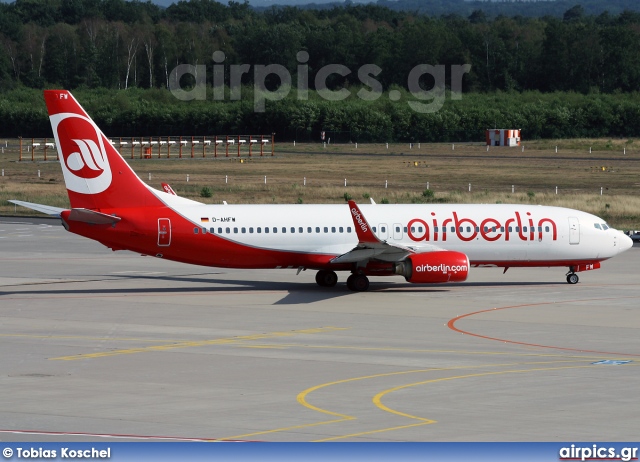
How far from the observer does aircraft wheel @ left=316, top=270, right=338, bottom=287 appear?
4862 cm

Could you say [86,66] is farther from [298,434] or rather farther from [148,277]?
[298,434]

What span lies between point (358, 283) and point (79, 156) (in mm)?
12454

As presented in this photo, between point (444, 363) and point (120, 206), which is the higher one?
point (120, 206)

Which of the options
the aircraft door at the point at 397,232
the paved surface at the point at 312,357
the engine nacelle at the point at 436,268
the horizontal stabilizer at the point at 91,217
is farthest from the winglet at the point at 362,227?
the horizontal stabilizer at the point at 91,217

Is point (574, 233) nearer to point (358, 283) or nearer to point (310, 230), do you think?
point (358, 283)

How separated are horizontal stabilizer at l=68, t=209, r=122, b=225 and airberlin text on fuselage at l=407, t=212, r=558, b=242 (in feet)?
40.7

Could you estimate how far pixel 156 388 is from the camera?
27.4 meters

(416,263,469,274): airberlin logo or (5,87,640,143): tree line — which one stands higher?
(5,87,640,143): tree line

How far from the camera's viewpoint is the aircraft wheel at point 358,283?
47156 mm

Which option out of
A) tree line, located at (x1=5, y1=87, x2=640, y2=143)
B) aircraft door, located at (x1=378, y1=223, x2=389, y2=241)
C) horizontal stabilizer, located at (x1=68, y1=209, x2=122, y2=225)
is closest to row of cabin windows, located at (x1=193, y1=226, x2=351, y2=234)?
aircraft door, located at (x1=378, y1=223, x2=389, y2=241)

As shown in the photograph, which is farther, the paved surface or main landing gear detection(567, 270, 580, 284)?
main landing gear detection(567, 270, 580, 284)

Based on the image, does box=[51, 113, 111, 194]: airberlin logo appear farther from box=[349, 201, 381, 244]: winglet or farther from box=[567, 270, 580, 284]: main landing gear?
box=[567, 270, 580, 284]: main landing gear

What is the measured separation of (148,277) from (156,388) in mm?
25807

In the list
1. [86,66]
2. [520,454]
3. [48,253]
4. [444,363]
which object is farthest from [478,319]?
[86,66]
